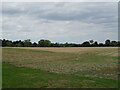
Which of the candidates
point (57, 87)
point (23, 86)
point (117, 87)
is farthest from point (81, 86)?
point (23, 86)

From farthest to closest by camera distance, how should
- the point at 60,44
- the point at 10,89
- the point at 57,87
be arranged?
1. the point at 60,44
2. the point at 57,87
3. the point at 10,89

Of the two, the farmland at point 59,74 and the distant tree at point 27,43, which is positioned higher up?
the distant tree at point 27,43

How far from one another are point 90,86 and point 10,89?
4.73 m

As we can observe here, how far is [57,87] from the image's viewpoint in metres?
10.2

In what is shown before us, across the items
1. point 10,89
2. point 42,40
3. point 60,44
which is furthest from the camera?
point 42,40

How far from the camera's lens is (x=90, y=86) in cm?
A: 1064

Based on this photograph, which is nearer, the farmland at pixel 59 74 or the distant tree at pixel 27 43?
the farmland at pixel 59 74

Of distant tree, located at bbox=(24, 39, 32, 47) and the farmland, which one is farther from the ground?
distant tree, located at bbox=(24, 39, 32, 47)

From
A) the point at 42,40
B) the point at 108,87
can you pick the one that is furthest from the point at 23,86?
the point at 42,40

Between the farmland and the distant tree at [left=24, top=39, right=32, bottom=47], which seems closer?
the farmland

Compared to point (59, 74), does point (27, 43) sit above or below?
above

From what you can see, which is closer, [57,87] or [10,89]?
[10,89]

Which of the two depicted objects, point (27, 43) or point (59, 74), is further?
point (27, 43)

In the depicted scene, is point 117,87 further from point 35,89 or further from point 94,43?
point 94,43
